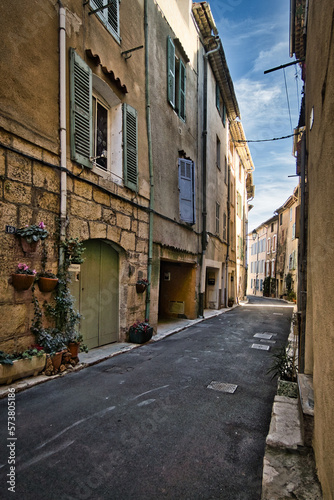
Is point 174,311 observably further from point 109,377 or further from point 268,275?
point 268,275

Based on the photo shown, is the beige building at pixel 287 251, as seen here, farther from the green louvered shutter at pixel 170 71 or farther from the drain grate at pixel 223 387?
the drain grate at pixel 223 387

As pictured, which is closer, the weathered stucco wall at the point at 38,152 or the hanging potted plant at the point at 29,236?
the weathered stucco wall at the point at 38,152

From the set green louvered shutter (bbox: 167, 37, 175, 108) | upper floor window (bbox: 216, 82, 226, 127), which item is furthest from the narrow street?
upper floor window (bbox: 216, 82, 226, 127)

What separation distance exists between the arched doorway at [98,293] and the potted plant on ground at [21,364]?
4.34 ft

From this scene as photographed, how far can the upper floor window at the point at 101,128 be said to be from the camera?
5.23 meters

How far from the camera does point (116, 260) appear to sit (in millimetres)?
6727

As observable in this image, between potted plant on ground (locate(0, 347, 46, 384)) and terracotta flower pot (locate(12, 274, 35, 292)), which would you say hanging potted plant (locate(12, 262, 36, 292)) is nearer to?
terracotta flower pot (locate(12, 274, 35, 292))

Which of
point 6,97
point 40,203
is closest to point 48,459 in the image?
point 40,203

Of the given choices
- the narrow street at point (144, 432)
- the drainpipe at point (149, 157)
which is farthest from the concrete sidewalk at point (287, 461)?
the drainpipe at point (149, 157)

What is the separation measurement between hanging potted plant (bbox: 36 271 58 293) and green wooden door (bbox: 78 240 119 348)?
1079 mm

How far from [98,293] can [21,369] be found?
2360 millimetres

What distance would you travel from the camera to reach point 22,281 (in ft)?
13.2

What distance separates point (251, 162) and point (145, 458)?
2514cm

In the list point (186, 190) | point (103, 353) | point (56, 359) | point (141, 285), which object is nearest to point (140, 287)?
point (141, 285)
